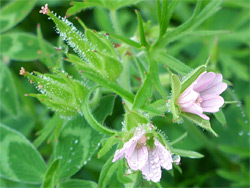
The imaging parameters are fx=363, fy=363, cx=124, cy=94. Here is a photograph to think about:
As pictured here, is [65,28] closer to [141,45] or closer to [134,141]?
[141,45]

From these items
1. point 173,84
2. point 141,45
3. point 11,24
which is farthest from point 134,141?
point 11,24

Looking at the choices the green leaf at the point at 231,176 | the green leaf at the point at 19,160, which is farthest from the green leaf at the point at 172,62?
the green leaf at the point at 231,176

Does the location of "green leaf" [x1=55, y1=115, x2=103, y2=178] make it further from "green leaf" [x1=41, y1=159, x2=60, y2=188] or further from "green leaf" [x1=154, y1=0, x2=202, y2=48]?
"green leaf" [x1=154, y1=0, x2=202, y2=48]

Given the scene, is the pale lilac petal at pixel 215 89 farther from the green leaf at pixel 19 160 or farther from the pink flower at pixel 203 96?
the green leaf at pixel 19 160

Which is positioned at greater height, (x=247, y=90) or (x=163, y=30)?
(x=163, y=30)

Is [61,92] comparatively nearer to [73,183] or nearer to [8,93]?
[73,183]

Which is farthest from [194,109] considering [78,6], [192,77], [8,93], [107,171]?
[8,93]
